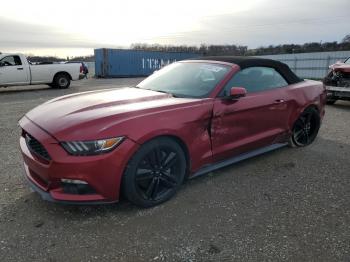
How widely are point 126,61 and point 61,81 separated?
38.6 ft

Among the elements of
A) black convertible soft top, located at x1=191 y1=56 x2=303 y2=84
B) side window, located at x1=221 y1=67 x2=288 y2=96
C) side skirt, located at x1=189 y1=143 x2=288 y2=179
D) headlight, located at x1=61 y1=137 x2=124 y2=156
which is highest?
black convertible soft top, located at x1=191 y1=56 x2=303 y2=84

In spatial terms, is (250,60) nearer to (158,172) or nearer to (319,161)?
(319,161)

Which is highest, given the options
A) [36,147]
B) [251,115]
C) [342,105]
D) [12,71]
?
[12,71]

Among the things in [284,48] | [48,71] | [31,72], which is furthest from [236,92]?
[284,48]

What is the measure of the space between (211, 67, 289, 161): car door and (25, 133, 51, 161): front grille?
1773 millimetres

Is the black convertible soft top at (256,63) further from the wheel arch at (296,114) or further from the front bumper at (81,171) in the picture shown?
the front bumper at (81,171)

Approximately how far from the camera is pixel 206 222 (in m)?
3.27

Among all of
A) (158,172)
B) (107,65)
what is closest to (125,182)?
(158,172)

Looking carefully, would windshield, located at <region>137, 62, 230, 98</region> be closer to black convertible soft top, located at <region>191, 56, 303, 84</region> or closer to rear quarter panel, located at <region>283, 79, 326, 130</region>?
black convertible soft top, located at <region>191, 56, 303, 84</region>

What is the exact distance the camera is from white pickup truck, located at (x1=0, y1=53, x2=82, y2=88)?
14.4 meters

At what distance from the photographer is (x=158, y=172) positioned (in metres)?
3.50

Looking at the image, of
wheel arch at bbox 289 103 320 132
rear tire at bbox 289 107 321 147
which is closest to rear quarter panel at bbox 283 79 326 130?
wheel arch at bbox 289 103 320 132

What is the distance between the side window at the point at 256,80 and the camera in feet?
14.1

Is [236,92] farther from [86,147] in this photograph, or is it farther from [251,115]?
[86,147]
